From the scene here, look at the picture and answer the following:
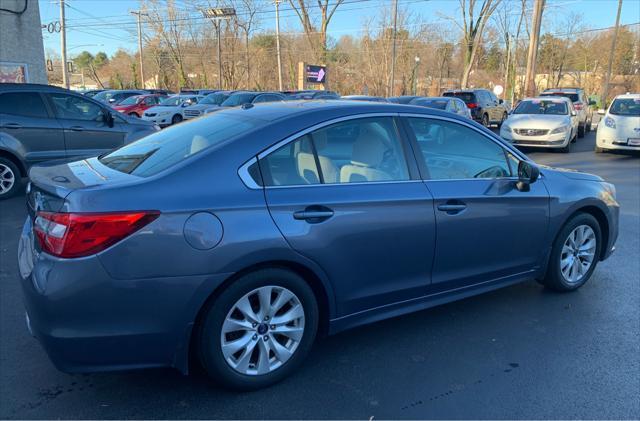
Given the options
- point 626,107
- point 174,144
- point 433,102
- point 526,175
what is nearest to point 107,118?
point 174,144

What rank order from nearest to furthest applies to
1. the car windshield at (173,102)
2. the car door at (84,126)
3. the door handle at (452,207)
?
the door handle at (452,207) → the car door at (84,126) → the car windshield at (173,102)

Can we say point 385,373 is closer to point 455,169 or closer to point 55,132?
point 455,169

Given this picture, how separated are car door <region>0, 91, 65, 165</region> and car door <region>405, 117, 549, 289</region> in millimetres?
6769

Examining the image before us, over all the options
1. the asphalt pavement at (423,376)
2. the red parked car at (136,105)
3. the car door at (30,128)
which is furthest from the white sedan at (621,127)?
the red parked car at (136,105)

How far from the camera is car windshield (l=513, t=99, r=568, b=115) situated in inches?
599

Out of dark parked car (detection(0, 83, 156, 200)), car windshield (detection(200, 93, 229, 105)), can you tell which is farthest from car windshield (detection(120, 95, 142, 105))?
dark parked car (detection(0, 83, 156, 200))

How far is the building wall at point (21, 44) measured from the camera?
45.0 ft

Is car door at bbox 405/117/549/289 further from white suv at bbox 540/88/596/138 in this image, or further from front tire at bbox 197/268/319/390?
white suv at bbox 540/88/596/138

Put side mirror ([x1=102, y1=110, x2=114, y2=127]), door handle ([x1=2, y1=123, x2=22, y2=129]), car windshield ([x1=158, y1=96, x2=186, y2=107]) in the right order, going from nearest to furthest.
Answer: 1. door handle ([x1=2, y1=123, x2=22, y2=129])
2. side mirror ([x1=102, y1=110, x2=114, y2=127])
3. car windshield ([x1=158, y1=96, x2=186, y2=107])

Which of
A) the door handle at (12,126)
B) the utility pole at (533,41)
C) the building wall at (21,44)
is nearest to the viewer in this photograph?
the door handle at (12,126)

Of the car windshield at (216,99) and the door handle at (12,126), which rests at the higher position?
the car windshield at (216,99)

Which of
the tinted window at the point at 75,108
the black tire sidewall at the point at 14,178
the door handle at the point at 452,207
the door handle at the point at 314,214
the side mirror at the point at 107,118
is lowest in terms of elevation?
the black tire sidewall at the point at 14,178

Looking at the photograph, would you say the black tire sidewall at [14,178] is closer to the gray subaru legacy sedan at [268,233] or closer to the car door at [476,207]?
the gray subaru legacy sedan at [268,233]

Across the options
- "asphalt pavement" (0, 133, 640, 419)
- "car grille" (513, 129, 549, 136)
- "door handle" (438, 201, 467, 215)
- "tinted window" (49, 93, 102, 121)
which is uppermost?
"tinted window" (49, 93, 102, 121)
